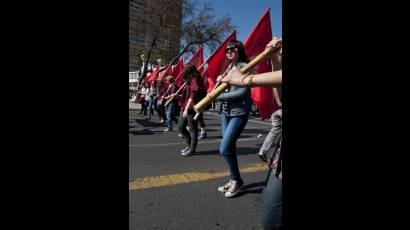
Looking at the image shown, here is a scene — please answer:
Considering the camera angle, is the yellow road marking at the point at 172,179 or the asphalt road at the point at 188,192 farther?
the yellow road marking at the point at 172,179

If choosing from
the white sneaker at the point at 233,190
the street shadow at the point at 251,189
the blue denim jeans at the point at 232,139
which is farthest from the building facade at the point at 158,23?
the white sneaker at the point at 233,190

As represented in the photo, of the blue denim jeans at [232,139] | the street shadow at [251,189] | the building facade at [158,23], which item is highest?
the building facade at [158,23]

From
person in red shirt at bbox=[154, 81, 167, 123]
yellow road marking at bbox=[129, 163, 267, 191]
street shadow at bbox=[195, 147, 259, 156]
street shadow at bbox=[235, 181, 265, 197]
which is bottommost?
street shadow at bbox=[235, 181, 265, 197]

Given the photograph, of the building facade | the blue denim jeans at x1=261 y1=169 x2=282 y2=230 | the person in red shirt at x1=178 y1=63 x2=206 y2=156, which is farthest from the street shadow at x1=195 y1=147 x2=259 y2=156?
the building facade

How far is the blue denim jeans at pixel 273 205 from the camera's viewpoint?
168 centimetres

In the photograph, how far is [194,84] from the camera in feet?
17.3

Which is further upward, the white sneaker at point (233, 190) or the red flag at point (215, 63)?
the red flag at point (215, 63)

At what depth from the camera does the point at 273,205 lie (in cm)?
171

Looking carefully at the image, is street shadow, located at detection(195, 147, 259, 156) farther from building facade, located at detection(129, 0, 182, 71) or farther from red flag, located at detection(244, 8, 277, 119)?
building facade, located at detection(129, 0, 182, 71)

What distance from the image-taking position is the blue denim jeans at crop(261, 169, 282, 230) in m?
1.68

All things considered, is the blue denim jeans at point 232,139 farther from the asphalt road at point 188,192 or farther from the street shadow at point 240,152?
the street shadow at point 240,152

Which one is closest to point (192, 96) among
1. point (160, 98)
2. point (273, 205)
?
point (273, 205)
